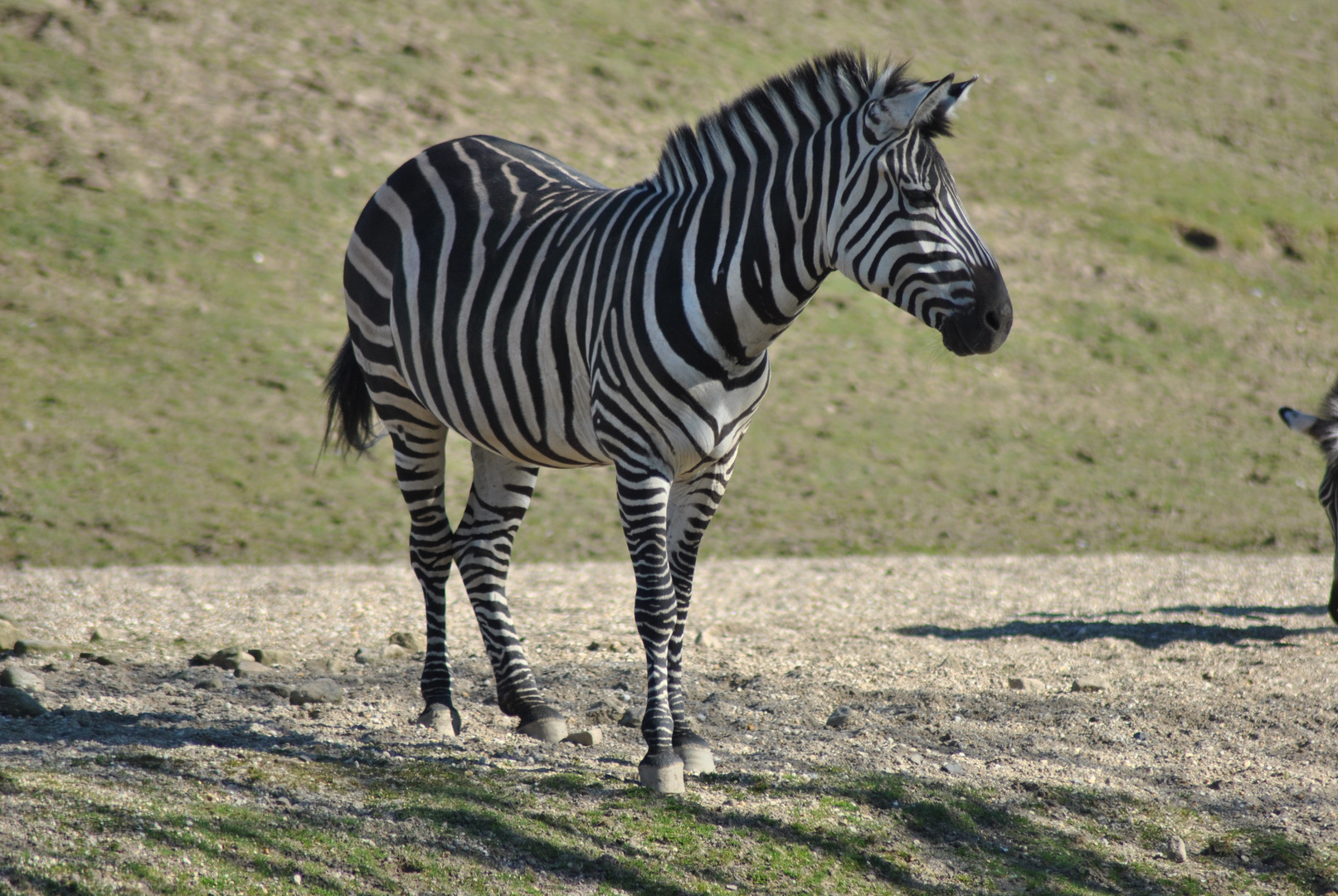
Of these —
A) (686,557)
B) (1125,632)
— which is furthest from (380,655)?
(1125,632)

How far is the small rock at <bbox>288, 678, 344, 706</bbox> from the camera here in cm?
535

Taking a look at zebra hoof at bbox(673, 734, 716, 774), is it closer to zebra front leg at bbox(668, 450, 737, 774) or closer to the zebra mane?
zebra front leg at bbox(668, 450, 737, 774)

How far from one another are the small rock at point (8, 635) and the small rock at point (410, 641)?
1.88 metres

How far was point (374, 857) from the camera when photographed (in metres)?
3.61

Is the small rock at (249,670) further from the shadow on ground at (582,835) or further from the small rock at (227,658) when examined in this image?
the shadow on ground at (582,835)

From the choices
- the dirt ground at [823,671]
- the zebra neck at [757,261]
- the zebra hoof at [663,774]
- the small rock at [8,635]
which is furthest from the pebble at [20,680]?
the zebra neck at [757,261]

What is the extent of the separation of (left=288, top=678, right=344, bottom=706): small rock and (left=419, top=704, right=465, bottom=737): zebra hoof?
483mm

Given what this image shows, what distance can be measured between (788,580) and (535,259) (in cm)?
541

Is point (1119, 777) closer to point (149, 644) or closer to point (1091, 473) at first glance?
point (149, 644)

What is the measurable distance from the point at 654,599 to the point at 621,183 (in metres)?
13.1

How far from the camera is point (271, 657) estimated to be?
6180mm

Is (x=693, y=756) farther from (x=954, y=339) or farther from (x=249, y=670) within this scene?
(x=249, y=670)

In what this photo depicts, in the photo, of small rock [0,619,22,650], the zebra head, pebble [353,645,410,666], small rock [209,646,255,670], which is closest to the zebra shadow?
pebble [353,645,410,666]

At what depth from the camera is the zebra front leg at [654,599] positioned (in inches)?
164
